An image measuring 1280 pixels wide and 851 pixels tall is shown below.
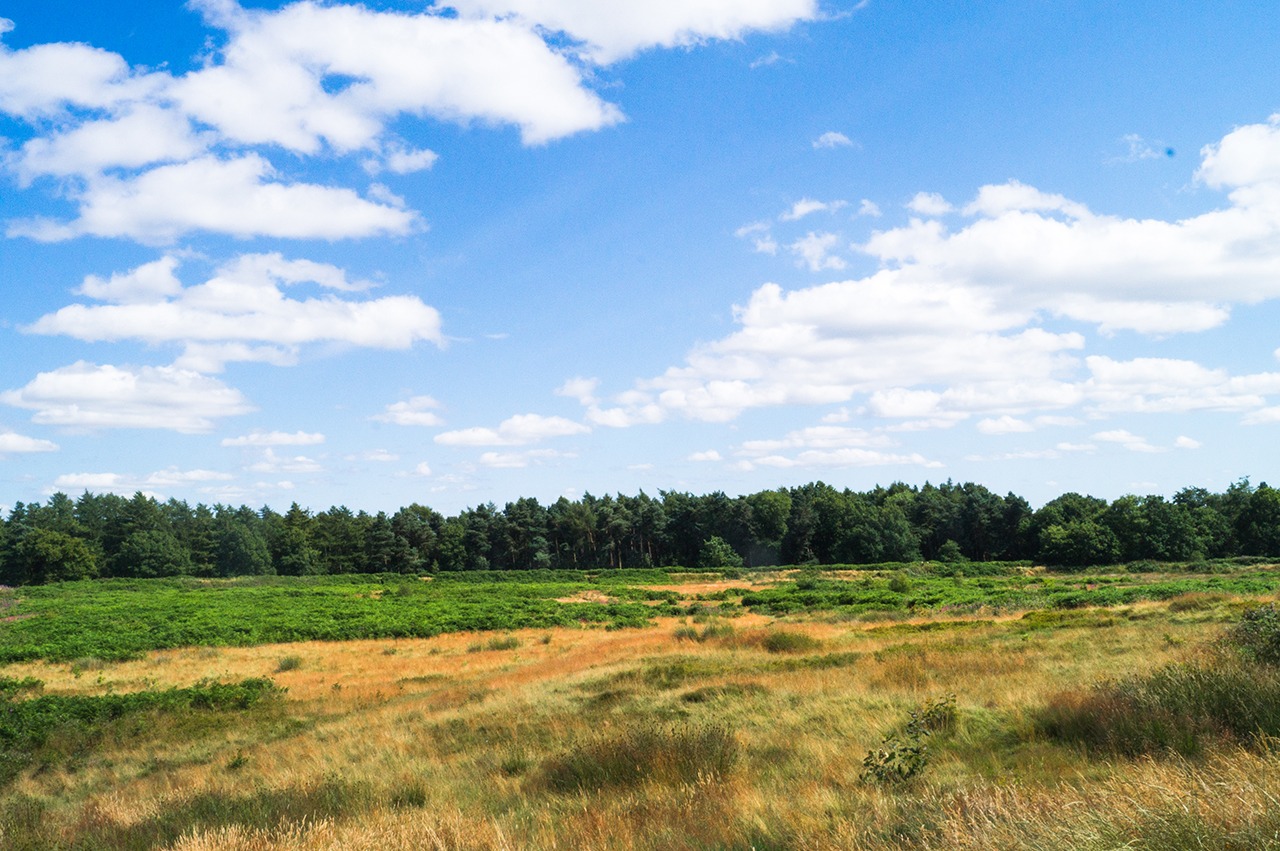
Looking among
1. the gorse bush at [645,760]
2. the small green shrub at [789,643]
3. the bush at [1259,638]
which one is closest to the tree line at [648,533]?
the small green shrub at [789,643]

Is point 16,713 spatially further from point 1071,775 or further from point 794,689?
point 1071,775

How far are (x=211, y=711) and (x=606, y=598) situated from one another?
1812 inches

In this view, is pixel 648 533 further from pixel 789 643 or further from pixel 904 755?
pixel 904 755

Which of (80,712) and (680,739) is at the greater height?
(680,739)

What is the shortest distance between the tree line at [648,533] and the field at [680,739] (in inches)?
2649

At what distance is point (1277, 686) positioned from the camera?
25.2 ft

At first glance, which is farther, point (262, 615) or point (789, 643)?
point (262, 615)

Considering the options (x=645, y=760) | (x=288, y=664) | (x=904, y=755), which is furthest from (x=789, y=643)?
(x=288, y=664)

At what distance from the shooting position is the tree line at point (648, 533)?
86.2 meters

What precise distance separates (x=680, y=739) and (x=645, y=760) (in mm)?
704

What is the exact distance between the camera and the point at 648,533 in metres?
122

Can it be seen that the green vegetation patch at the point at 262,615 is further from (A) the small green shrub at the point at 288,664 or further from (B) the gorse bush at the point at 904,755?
(B) the gorse bush at the point at 904,755

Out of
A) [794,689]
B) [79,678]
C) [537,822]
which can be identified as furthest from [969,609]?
[79,678]

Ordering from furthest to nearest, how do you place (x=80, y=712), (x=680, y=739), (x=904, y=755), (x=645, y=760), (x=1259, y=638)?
(x=80, y=712), (x=1259, y=638), (x=680, y=739), (x=645, y=760), (x=904, y=755)
